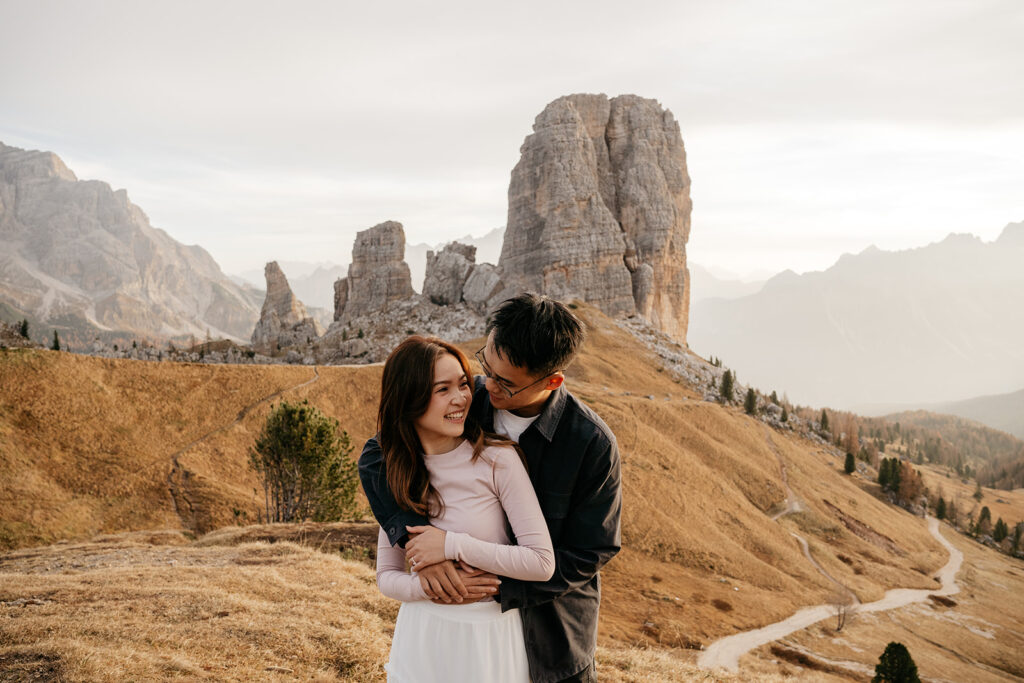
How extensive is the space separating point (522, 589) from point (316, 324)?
104600 mm

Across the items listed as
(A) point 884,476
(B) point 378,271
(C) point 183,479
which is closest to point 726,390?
(A) point 884,476

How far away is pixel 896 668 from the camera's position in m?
22.0

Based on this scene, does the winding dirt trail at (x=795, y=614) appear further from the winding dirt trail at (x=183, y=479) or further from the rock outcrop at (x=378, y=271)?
the rock outcrop at (x=378, y=271)

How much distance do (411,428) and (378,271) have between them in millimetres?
94962

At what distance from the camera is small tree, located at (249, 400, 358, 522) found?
25438mm

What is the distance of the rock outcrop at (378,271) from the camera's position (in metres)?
94.9

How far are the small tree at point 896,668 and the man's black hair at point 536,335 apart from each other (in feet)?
84.6

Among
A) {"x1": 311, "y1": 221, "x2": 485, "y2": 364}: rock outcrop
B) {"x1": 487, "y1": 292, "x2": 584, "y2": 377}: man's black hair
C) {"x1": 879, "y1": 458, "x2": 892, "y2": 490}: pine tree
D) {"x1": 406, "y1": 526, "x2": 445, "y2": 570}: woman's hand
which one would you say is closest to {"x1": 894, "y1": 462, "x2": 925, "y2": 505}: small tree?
{"x1": 879, "y1": 458, "x2": 892, "y2": 490}: pine tree

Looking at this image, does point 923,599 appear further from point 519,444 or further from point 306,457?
point 519,444

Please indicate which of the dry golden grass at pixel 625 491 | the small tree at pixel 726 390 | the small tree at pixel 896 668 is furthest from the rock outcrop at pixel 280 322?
the small tree at pixel 896 668

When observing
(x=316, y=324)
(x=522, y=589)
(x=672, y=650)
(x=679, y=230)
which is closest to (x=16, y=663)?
(x=522, y=589)

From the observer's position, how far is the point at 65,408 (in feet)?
113

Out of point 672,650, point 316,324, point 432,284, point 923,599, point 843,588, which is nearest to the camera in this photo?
point 672,650

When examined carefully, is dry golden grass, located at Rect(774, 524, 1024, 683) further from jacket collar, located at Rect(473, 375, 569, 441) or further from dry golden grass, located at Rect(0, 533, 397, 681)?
jacket collar, located at Rect(473, 375, 569, 441)
